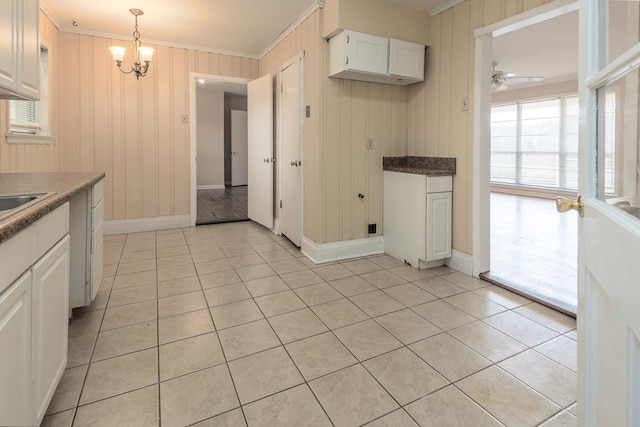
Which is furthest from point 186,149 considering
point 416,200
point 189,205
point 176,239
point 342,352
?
point 342,352

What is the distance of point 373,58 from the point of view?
318 centimetres

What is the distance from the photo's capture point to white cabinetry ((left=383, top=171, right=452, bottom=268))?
3.16 metres

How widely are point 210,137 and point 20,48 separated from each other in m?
7.77

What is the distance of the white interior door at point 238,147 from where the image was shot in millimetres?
9945

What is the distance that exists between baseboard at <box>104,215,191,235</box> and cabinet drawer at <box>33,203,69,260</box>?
334cm

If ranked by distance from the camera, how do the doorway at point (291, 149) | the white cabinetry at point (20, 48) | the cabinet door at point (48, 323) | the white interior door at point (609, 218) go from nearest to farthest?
the white interior door at point (609, 218) → the cabinet door at point (48, 323) → the white cabinetry at point (20, 48) → the doorway at point (291, 149)

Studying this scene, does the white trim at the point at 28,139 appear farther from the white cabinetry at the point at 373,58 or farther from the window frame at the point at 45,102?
the white cabinetry at the point at 373,58

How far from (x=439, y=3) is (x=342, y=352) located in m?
3.12

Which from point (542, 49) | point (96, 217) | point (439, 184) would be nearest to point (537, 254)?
point (439, 184)

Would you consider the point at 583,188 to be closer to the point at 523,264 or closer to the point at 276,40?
the point at 523,264

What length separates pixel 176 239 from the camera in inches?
169

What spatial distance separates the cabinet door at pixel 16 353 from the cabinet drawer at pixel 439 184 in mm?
2787

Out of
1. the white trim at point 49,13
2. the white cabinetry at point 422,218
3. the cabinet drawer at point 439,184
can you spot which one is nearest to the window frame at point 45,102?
the white trim at point 49,13

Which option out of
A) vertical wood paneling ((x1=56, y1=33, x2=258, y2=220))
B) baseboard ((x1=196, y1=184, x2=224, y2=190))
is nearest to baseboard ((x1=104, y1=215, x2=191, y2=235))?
vertical wood paneling ((x1=56, y1=33, x2=258, y2=220))
